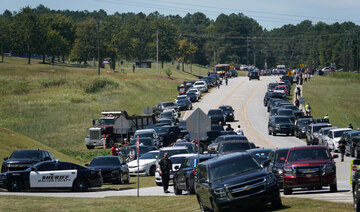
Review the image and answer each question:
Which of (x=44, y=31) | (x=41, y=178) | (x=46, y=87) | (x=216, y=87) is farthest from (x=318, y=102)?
(x=44, y=31)

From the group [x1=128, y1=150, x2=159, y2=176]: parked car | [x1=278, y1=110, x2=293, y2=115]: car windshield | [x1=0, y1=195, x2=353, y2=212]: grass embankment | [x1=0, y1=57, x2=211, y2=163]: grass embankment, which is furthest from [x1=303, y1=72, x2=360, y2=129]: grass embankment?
[x1=0, y1=195, x2=353, y2=212]: grass embankment

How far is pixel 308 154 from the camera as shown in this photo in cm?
2209

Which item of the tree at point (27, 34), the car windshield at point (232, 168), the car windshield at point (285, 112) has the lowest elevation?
the car windshield at point (285, 112)

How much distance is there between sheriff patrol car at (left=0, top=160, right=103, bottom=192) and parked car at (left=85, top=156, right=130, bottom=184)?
2.97 metres

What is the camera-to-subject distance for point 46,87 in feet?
345

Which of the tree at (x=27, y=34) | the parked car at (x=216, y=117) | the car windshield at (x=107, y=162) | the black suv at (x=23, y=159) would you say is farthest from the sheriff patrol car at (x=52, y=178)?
the tree at (x=27, y=34)

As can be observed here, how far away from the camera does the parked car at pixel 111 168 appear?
100ft

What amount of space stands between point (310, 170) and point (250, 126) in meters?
44.5

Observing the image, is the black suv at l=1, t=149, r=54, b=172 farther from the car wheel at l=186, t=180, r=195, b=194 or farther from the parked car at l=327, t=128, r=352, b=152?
the parked car at l=327, t=128, r=352, b=152

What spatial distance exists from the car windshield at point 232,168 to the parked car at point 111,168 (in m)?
13.9

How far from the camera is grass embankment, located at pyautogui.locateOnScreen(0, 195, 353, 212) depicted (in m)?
18.1

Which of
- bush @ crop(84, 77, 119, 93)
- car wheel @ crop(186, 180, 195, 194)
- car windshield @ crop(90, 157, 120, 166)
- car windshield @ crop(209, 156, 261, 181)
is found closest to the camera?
car windshield @ crop(209, 156, 261, 181)

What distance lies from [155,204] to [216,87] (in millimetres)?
96357

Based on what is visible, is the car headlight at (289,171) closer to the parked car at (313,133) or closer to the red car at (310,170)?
the red car at (310,170)
